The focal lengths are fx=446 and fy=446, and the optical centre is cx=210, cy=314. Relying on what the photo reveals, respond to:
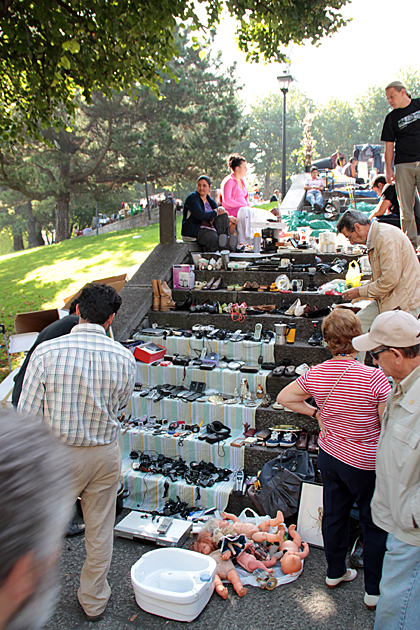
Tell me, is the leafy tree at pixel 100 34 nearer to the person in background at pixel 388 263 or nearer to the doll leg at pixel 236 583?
the person in background at pixel 388 263

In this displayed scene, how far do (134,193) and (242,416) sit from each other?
45.4 meters

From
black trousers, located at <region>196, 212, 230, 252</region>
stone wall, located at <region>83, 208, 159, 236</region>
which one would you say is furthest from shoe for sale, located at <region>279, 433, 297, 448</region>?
stone wall, located at <region>83, 208, 159, 236</region>

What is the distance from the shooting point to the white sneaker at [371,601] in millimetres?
3043

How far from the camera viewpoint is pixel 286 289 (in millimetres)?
6730

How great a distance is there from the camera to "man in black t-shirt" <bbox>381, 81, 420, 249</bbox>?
18.4ft

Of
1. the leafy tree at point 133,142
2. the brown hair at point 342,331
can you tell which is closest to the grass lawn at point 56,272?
the brown hair at point 342,331

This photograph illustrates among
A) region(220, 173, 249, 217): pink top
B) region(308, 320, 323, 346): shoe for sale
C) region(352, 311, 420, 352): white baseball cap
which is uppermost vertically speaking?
region(220, 173, 249, 217): pink top

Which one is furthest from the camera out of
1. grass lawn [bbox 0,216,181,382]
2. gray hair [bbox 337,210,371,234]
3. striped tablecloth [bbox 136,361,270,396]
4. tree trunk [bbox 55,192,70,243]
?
tree trunk [bbox 55,192,70,243]

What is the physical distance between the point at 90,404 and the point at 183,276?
180 inches

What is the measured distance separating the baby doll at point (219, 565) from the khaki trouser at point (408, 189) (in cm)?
504

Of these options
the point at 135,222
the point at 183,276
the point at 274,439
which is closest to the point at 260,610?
the point at 274,439

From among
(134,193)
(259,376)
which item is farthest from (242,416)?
(134,193)

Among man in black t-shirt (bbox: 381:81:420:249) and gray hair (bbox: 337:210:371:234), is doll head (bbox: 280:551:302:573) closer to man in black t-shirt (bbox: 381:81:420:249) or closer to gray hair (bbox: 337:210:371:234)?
gray hair (bbox: 337:210:371:234)

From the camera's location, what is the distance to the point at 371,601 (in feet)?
10.0
